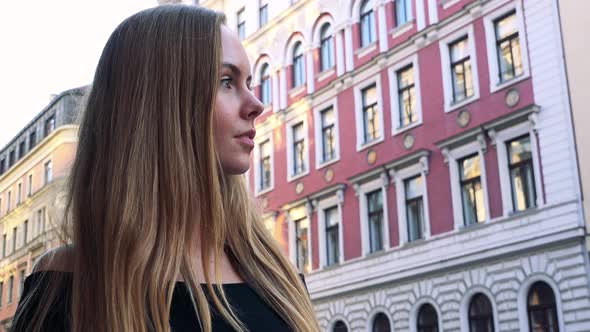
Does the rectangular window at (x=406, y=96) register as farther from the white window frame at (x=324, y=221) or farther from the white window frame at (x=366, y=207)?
the white window frame at (x=324, y=221)

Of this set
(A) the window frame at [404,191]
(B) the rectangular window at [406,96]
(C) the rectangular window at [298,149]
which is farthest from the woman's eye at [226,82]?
(C) the rectangular window at [298,149]

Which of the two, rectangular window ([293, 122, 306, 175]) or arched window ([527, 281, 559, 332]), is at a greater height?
rectangular window ([293, 122, 306, 175])

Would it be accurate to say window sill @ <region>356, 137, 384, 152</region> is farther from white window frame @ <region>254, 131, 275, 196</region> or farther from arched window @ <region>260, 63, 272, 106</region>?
arched window @ <region>260, 63, 272, 106</region>

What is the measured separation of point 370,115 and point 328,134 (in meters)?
2.02

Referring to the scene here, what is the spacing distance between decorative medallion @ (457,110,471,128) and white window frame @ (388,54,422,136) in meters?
1.34

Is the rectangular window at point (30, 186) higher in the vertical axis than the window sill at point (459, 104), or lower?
higher

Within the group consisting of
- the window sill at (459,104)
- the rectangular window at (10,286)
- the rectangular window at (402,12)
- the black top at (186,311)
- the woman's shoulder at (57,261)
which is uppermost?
the rectangular window at (402,12)

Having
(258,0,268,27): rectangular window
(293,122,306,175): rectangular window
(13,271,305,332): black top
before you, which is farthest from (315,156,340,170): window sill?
(13,271,305,332): black top

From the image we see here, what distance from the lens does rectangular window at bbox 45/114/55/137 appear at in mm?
40750

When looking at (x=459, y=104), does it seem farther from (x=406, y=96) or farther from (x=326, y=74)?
(x=326, y=74)

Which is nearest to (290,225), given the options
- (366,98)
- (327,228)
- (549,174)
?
(327,228)

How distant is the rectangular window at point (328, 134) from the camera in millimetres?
24453

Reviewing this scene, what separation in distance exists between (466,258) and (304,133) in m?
8.01

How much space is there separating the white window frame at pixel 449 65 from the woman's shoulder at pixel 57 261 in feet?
61.0
